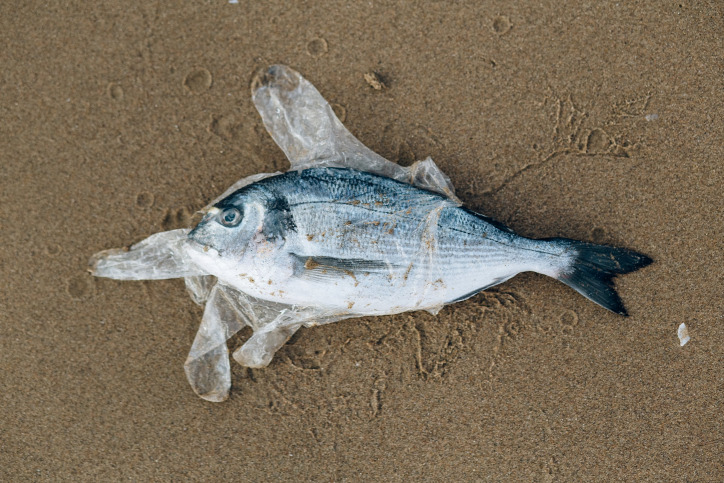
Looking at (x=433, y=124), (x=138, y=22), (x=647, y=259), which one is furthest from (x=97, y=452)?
(x=647, y=259)

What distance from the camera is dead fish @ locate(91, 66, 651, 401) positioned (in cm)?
271

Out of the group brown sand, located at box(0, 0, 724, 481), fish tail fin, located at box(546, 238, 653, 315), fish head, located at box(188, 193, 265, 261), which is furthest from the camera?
brown sand, located at box(0, 0, 724, 481)

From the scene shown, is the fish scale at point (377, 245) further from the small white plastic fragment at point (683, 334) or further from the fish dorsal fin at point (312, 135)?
the small white plastic fragment at point (683, 334)

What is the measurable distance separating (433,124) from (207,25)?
1762 mm

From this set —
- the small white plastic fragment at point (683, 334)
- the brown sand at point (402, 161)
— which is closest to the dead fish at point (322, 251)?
the brown sand at point (402, 161)

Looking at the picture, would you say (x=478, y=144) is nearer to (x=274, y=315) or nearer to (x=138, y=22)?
(x=274, y=315)

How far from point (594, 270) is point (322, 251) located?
1.80 m

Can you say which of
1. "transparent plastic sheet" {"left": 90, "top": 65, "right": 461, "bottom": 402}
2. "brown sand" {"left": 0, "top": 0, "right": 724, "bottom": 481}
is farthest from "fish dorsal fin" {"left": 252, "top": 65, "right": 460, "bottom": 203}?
"brown sand" {"left": 0, "top": 0, "right": 724, "bottom": 481}

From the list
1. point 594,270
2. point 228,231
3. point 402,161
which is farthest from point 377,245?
point 594,270

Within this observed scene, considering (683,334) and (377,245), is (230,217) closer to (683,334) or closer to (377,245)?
(377,245)

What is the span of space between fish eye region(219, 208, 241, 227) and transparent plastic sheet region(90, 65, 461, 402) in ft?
1.46

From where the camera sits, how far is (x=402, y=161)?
322 centimetres

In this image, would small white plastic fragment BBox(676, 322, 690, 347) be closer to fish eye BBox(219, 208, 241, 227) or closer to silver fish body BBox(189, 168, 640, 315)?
silver fish body BBox(189, 168, 640, 315)

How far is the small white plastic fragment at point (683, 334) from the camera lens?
3.14 metres
